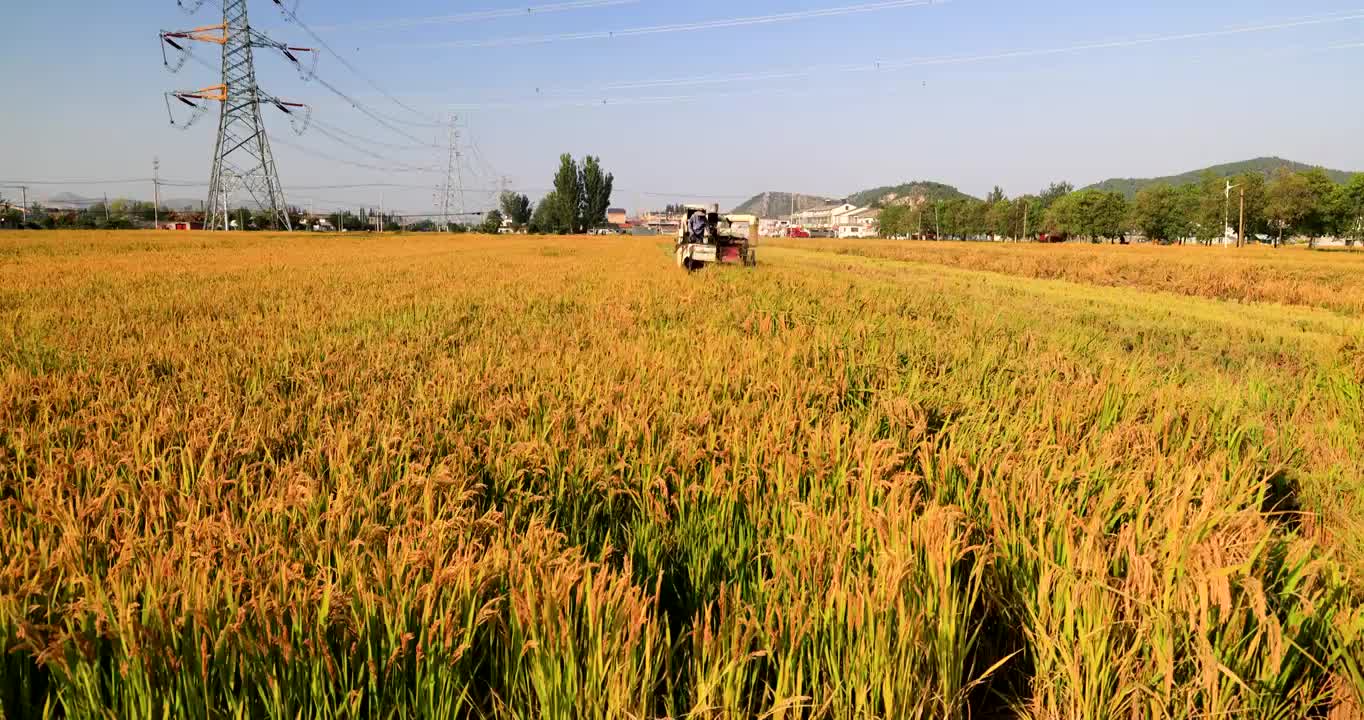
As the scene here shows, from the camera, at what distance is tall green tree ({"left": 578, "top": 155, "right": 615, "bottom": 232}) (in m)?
113

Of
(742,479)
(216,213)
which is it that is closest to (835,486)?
(742,479)

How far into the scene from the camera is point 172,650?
1.28 metres

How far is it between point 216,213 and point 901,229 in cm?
12151

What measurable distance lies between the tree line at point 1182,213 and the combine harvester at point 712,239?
6993 centimetres

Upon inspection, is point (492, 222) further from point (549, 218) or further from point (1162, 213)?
point (1162, 213)

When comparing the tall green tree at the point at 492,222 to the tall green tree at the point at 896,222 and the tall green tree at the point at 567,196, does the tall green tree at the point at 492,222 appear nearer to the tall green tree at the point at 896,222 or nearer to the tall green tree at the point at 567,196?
the tall green tree at the point at 567,196

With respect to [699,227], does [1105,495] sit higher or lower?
lower

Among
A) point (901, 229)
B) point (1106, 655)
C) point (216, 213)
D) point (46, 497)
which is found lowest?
point (1106, 655)

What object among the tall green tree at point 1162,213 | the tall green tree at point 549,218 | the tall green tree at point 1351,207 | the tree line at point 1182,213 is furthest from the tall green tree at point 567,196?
the tall green tree at point 1351,207

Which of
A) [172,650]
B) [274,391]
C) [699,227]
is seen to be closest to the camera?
[172,650]

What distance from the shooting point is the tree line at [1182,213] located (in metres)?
73.6

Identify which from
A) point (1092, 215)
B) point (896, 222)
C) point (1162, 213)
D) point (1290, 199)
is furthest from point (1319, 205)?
point (896, 222)

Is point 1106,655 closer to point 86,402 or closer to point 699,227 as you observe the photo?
point 86,402

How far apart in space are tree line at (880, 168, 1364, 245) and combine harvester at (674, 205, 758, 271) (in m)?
69.9
